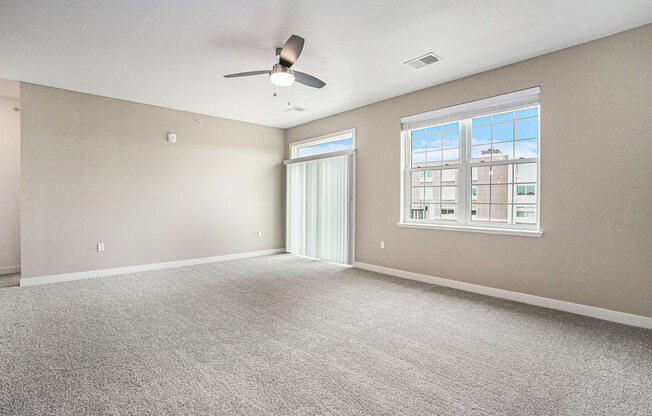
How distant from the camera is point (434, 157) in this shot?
4.47 meters

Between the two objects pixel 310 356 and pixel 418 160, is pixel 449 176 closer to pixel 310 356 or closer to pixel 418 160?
pixel 418 160

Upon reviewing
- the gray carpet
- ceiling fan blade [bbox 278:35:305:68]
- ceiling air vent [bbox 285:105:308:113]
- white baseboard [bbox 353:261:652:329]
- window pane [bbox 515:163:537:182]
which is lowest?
the gray carpet

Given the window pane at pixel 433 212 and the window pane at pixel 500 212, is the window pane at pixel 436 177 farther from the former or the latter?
the window pane at pixel 500 212

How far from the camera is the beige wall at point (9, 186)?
495 centimetres

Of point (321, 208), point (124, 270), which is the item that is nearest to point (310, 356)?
point (321, 208)

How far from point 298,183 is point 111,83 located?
3528 mm

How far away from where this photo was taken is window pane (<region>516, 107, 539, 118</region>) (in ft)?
11.6

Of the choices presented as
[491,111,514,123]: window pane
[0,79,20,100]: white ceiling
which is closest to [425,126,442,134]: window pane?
[491,111,514,123]: window pane

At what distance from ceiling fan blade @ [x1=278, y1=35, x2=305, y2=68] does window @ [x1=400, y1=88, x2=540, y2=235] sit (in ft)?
7.60

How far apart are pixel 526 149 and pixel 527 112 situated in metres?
0.43

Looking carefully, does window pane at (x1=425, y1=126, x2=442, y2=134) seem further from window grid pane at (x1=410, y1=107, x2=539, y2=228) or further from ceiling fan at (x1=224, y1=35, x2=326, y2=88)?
ceiling fan at (x1=224, y1=35, x2=326, y2=88)

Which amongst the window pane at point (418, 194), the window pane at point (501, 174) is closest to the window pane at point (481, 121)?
the window pane at point (501, 174)

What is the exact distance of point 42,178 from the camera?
14.1 ft

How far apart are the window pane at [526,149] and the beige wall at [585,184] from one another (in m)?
0.15
